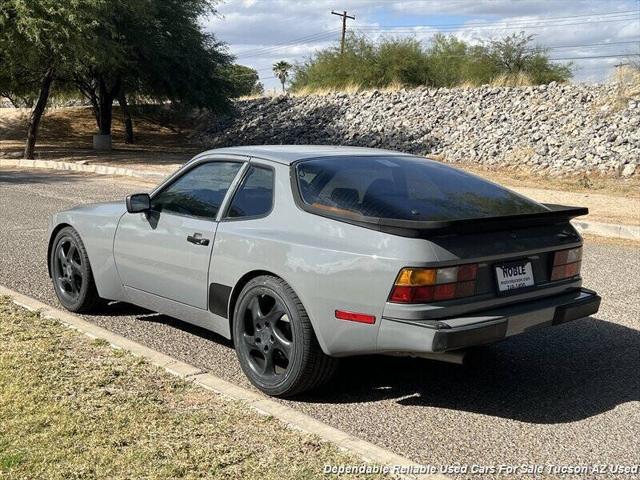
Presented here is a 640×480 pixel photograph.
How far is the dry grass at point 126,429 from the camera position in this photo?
3666mm

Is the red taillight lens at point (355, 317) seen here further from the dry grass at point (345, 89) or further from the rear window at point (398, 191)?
the dry grass at point (345, 89)

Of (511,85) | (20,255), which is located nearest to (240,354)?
(20,255)

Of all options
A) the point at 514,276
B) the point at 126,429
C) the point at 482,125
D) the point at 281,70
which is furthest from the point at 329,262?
the point at 281,70

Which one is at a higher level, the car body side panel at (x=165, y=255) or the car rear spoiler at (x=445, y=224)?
the car rear spoiler at (x=445, y=224)

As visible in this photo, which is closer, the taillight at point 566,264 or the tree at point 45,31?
the taillight at point 566,264

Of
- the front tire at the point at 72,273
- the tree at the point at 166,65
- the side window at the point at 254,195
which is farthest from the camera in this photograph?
the tree at the point at 166,65

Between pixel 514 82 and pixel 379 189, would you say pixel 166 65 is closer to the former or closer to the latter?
pixel 514 82

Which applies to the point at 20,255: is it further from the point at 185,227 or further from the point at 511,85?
the point at 511,85

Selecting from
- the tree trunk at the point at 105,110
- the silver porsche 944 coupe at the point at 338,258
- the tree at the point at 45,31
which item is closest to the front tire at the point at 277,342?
the silver porsche 944 coupe at the point at 338,258

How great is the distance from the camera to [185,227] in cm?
555

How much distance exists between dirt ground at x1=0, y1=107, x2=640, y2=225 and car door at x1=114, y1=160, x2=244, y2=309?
10007 mm

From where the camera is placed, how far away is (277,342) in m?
4.81

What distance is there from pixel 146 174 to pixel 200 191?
16.9 meters

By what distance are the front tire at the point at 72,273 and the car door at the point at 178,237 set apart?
0.52m
